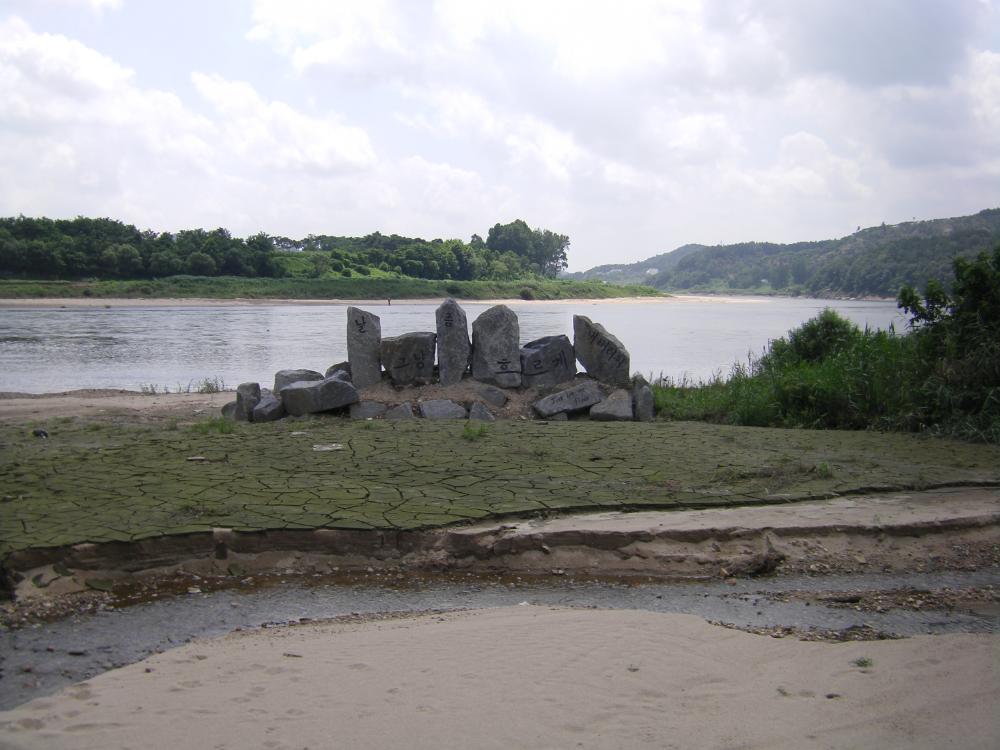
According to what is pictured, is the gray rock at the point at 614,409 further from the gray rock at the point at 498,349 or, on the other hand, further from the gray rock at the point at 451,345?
the gray rock at the point at 451,345

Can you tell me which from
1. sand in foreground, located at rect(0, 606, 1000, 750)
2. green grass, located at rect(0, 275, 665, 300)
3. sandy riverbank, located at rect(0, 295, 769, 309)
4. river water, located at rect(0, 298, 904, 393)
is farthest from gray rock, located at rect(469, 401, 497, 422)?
green grass, located at rect(0, 275, 665, 300)

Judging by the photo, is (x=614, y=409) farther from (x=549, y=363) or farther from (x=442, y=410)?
(x=442, y=410)

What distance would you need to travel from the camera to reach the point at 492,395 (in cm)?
1144

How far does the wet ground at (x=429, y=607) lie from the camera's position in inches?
163

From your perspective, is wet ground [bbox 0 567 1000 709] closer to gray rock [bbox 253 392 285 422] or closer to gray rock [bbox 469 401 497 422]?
gray rock [bbox 469 401 497 422]

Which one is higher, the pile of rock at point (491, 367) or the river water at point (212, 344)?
the pile of rock at point (491, 367)

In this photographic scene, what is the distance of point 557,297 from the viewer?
73.2 metres

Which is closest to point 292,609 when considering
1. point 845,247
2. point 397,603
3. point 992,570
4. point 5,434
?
point 397,603

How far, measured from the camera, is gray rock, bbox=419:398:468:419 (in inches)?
428

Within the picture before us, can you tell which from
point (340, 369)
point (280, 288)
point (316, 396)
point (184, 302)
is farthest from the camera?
point (280, 288)

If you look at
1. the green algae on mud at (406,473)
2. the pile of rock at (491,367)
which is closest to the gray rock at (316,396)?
the pile of rock at (491,367)

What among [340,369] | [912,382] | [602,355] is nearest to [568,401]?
[602,355]

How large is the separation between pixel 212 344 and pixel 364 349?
22054mm

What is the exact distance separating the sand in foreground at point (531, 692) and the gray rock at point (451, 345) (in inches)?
296
